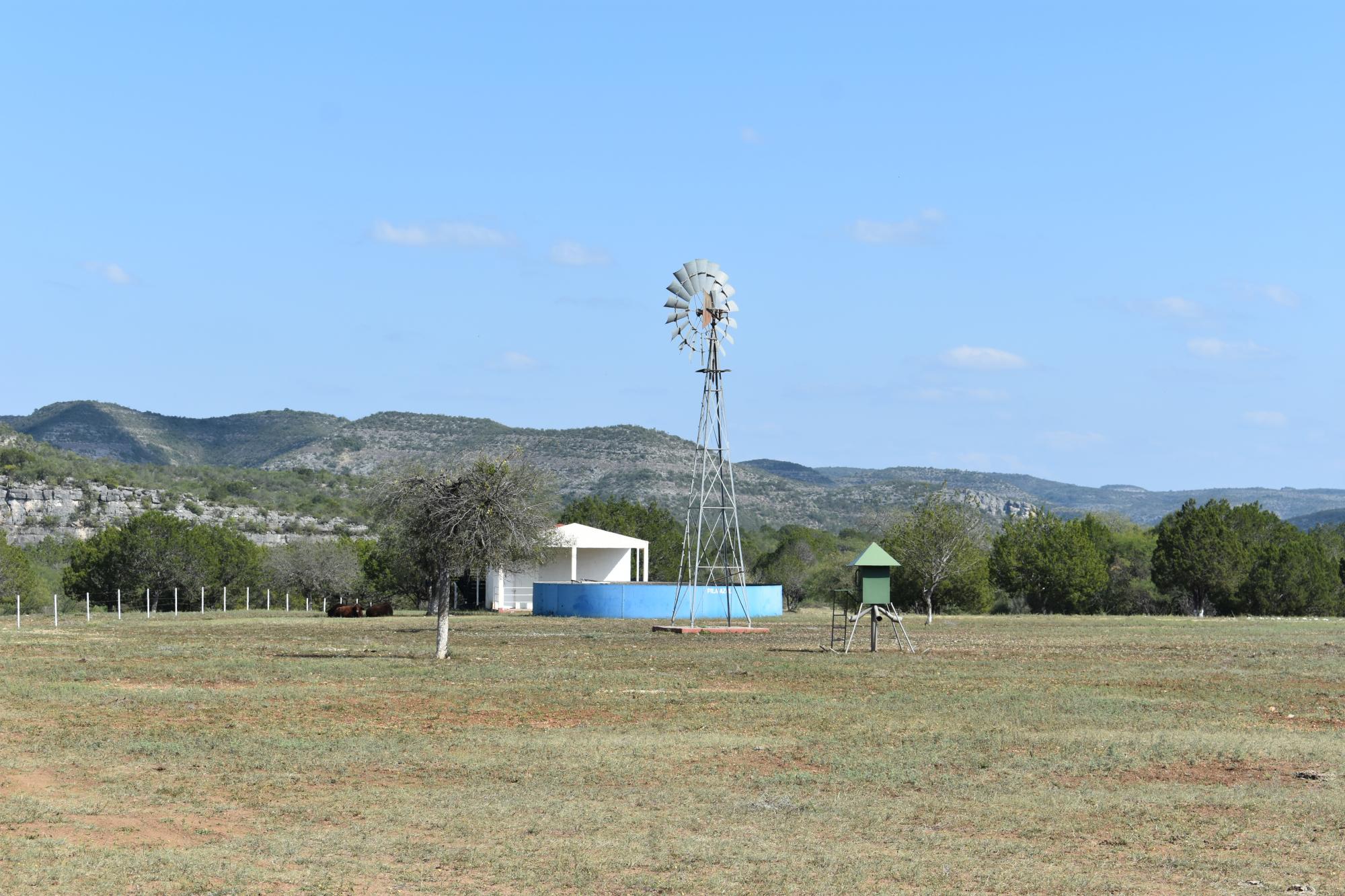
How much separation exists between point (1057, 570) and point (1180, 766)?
64.9 meters

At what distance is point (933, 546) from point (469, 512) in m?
40.0

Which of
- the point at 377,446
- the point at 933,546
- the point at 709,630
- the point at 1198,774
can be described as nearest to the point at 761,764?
the point at 1198,774

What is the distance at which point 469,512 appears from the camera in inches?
1243

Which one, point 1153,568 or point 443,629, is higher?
point 1153,568

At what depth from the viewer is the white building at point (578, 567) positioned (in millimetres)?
77812

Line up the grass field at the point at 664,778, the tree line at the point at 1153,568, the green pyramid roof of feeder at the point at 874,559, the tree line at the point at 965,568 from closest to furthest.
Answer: the grass field at the point at 664,778 < the green pyramid roof of feeder at the point at 874,559 < the tree line at the point at 1153,568 < the tree line at the point at 965,568

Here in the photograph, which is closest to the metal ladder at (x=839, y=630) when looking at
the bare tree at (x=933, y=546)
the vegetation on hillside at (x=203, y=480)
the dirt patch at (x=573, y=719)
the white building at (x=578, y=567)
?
the bare tree at (x=933, y=546)

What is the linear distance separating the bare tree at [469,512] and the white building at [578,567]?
4139cm

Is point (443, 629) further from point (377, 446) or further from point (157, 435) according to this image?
point (157, 435)

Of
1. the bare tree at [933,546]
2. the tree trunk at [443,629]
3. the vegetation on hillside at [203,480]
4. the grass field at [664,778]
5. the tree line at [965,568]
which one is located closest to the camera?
the grass field at [664,778]

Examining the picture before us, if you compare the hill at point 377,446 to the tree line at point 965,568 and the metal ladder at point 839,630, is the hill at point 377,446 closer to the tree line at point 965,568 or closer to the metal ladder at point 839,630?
the tree line at point 965,568

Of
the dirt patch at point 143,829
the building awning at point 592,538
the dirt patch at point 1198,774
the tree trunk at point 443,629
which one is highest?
the building awning at point 592,538

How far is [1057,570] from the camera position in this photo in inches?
3167

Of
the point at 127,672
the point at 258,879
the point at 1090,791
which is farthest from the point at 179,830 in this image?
the point at 127,672
